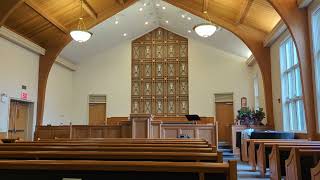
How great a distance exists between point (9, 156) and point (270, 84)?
8.21 meters

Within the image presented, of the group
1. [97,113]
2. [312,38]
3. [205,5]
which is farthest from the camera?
[97,113]

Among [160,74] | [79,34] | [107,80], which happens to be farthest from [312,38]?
[107,80]

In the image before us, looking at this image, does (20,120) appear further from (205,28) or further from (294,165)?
(294,165)

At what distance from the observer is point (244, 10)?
8.23 m

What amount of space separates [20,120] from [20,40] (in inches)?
→ 94.7

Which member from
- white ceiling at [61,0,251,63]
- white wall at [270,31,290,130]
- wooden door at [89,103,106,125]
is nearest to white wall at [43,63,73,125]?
white ceiling at [61,0,251,63]

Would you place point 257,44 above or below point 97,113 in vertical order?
above

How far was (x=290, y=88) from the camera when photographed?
8.05 meters

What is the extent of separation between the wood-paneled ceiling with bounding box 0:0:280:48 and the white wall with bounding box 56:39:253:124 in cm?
307

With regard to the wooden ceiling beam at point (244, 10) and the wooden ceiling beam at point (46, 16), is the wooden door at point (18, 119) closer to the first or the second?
the wooden ceiling beam at point (46, 16)

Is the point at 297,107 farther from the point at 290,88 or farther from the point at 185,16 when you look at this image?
the point at 185,16

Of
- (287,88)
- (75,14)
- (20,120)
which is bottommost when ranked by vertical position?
(20,120)

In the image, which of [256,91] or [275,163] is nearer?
[275,163]

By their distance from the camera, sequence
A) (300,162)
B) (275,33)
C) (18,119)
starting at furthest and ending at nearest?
(18,119) < (275,33) < (300,162)
